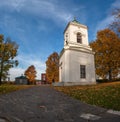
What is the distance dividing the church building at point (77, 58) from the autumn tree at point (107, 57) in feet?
28.9

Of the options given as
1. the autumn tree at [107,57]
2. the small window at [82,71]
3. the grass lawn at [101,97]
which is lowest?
the grass lawn at [101,97]

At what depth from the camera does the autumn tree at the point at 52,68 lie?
4384 cm

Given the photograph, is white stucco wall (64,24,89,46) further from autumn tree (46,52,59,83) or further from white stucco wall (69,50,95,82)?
autumn tree (46,52,59,83)

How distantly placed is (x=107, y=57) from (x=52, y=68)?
795 inches

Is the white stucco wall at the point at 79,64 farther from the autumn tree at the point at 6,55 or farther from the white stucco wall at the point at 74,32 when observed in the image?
the autumn tree at the point at 6,55

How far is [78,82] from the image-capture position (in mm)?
19719

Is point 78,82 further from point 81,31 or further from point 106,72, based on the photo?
point 106,72

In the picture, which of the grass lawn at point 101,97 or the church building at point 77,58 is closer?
the grass lawn at point 101,97

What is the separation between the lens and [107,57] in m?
29.0

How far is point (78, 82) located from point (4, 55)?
17.7m

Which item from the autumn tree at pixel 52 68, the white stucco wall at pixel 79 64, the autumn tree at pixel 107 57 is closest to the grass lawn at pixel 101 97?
the white stucco wall at pixel 79 64

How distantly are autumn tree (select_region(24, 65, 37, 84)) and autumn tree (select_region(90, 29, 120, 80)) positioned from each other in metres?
34.2

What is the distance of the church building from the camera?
1962cm

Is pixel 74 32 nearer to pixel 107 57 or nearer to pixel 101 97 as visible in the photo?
pixel 107 57
